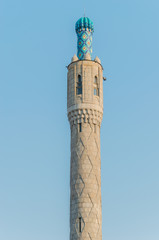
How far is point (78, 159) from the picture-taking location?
146 ft

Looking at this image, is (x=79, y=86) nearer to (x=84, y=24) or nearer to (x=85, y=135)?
(x=85, y=135)

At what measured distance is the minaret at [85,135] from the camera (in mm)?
42844

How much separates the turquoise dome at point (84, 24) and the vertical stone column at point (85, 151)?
383cm

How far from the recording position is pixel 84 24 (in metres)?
49.5

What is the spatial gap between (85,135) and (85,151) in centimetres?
155

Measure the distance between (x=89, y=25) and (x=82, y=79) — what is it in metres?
6.00

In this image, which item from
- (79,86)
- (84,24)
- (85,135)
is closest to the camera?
(85,135)

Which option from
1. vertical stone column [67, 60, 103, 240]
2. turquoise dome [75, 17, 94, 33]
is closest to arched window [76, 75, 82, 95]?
vertical stone column [67, 60, 103, 240]

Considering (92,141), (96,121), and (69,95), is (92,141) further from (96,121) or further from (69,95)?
(69,95)

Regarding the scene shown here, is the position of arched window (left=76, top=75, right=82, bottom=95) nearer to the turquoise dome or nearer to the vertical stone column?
the vertical stone column

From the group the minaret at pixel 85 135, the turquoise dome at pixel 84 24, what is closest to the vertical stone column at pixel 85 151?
the minaret at pixel 85 135

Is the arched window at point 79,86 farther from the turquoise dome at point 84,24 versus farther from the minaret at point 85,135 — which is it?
the turquoise dome at point 84,24

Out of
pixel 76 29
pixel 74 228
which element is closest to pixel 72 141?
pixel 74 228

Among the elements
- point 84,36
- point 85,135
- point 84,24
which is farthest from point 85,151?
point 84,24
